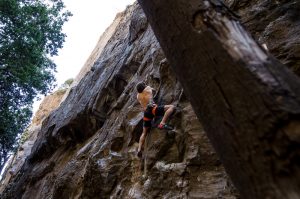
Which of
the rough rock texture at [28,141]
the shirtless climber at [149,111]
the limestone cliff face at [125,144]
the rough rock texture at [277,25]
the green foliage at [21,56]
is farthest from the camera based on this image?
the rough rock texture at [28,141]

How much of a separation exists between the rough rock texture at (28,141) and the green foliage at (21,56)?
367 centimetres

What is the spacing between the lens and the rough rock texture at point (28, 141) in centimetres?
2194

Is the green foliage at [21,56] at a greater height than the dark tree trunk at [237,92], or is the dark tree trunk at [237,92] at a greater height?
the green foliage at [21,56]

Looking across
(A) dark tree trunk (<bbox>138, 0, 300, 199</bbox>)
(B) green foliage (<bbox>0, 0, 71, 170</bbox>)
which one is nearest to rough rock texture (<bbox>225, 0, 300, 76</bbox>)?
(A) dark tree trunk (<bbox>138, 0, 300, 199</bbox>)

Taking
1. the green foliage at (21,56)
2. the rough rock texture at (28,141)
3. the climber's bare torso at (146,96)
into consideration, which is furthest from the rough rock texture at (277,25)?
the rough rock texture at (28,141)

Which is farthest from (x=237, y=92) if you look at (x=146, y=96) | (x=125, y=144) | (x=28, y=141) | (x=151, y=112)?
(x=28, y=141)

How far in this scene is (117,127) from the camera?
373 inches

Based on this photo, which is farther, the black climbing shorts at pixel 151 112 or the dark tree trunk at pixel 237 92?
the black climbing shorts at pixel 151 112

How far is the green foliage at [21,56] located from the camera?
1628cm

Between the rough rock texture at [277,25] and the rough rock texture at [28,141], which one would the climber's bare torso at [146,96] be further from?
the rough rock texture at [28,141]

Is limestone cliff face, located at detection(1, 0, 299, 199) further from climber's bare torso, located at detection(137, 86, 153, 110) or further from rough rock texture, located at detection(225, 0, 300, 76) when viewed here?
climber's bare torso, located at detection(137, 86, 153, 110)

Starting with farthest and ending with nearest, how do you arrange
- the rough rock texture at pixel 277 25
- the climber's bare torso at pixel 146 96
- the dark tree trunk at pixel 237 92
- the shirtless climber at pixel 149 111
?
the climber's bare torso at pixel 146 96 → the shirtless climber at pixel 149 111 → the rough rock texture at pixel 277 25 → the dark tree trunk at pixel 237 92

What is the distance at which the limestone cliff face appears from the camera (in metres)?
6.46

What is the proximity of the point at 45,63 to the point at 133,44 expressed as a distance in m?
8.06
